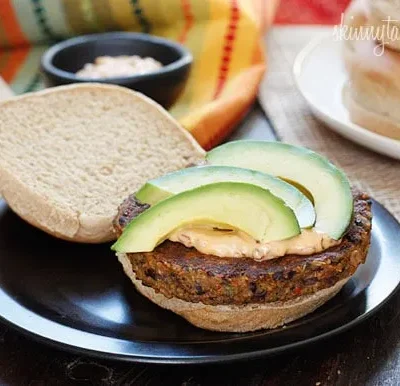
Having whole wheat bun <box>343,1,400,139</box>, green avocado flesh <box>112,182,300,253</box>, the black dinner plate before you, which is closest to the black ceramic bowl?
whole wheat bun <box>343,1,400,139</box>

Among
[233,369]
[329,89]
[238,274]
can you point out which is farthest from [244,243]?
[329,89]

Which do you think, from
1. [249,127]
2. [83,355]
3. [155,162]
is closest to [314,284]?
[83,355]

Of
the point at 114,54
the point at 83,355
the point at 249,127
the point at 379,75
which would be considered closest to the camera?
the point at 83,355

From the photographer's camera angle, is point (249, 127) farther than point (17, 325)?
Yes

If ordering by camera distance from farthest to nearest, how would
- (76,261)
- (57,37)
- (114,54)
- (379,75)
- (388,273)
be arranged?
(57,37)
(114,54)
(379,75)
(76,261)
(388,273)

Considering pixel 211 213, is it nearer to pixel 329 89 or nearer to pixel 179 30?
pixel 329 89

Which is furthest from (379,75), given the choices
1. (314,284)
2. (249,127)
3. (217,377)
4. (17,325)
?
(17,325)

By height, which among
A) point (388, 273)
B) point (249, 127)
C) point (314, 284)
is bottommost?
point (249, 127)

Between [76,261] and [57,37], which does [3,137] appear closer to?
[76,261]

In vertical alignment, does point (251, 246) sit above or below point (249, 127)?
above
